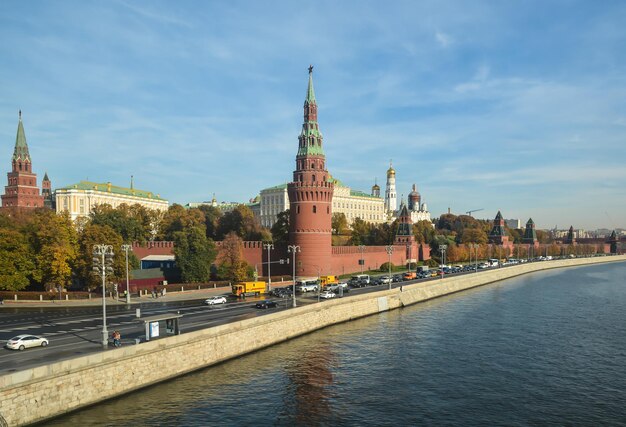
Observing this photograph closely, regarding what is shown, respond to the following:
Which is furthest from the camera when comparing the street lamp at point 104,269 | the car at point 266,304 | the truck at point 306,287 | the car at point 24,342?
the truck at point 306,287

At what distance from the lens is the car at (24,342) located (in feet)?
109

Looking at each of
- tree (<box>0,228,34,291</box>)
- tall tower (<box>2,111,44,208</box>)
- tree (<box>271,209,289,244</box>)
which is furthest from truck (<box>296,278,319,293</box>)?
tall tower (<box>2,111,44,208</box>)

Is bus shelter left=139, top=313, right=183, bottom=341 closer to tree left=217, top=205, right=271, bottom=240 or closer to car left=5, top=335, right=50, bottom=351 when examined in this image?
car left=5, top=335, right=50, bottom=351

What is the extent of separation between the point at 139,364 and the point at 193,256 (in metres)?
42.2

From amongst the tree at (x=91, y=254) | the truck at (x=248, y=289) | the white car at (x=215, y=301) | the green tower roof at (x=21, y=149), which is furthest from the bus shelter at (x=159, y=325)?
the green tower roof at (x=21, y=149)

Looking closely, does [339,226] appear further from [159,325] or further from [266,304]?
[159,325]

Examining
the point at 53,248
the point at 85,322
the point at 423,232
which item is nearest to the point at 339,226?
the point at 423,232

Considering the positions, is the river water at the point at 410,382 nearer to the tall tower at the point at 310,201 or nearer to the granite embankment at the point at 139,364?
the granite embankment at the point at 139,364

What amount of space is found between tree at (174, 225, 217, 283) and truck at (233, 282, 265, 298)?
11796 millimetres

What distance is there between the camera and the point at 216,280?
263 feet

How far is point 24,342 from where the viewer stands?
1318 inches

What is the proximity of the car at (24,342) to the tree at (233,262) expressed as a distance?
3996 cm

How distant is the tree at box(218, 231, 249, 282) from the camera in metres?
74.2

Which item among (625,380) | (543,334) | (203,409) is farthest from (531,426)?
(543,334)
